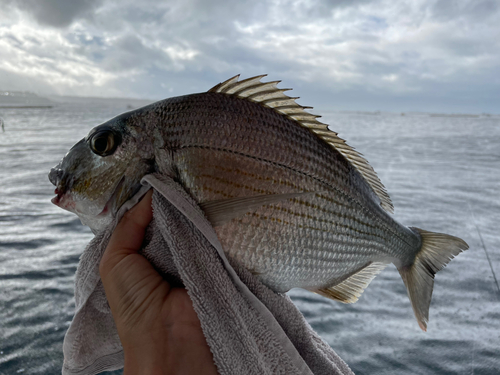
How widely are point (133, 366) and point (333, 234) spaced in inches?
31.6

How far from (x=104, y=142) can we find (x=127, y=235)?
0.32 m

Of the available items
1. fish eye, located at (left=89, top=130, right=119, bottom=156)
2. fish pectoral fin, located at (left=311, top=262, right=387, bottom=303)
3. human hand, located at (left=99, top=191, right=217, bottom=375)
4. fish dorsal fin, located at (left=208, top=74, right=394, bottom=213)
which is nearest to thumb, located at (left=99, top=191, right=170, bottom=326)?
human hand, located at (left=99, top=191, right=217, bottom=375)

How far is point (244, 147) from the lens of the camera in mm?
1233

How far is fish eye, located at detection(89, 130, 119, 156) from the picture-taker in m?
1.21

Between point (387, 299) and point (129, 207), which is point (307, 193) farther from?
point (387, 299)

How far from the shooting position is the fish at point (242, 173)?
1.18 meters

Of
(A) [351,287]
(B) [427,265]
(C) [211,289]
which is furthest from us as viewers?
(B) [427,265]

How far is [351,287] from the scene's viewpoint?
153 centimetres

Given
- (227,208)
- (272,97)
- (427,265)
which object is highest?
(272,97)

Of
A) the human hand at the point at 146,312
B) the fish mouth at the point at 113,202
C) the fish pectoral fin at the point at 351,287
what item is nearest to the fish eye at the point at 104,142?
the fish mouth at the point at 113,202

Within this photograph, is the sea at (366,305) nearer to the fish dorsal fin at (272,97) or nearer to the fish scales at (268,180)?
the fish scales at (268,180)

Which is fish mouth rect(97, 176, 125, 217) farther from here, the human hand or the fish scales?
the fish scales

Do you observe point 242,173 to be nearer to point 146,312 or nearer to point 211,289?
point 211,289

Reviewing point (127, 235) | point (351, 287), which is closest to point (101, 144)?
point (127, 235)
